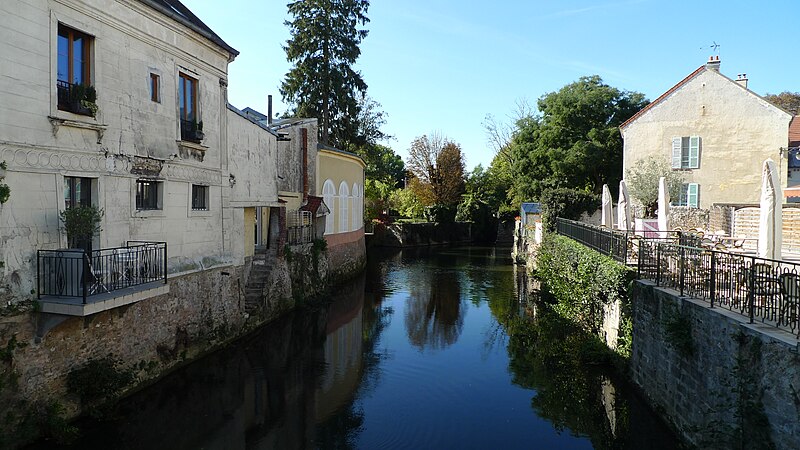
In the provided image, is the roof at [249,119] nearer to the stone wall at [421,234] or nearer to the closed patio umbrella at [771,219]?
the closed patio umbrella at [771,219]

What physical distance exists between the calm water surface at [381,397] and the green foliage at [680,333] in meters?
1.59

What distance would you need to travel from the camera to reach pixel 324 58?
111ft

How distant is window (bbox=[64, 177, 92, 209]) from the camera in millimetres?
9570

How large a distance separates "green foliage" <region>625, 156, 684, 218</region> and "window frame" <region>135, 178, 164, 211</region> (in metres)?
22.8

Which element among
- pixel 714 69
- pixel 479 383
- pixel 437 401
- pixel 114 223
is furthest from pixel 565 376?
pixel 714 69

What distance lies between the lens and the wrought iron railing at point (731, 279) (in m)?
6.80

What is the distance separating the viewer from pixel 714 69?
25703mm

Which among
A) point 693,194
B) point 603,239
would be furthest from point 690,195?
point 603,239

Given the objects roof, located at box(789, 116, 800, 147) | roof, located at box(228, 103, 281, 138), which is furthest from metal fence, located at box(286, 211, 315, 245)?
roof, located at box(789, 116, 800, 147)

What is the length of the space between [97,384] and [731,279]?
10.8m

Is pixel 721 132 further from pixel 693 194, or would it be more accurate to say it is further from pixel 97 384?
pixel 97 384

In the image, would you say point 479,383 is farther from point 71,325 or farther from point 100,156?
point 100,156

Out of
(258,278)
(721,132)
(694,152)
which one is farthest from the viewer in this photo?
(694,152)

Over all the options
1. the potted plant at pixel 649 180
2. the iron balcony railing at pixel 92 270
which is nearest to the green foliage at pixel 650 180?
the potted plant at pixel 649 180
